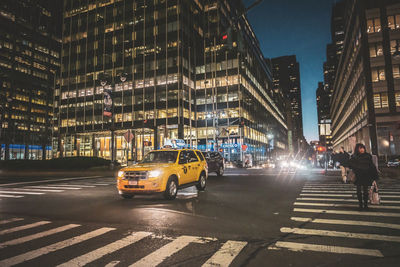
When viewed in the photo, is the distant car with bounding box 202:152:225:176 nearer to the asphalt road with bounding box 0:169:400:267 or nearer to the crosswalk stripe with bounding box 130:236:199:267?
the asphalt road with bounding box 0:169:400:267

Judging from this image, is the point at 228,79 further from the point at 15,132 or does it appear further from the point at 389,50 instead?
the point at 15,132

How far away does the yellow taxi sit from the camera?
848 cm

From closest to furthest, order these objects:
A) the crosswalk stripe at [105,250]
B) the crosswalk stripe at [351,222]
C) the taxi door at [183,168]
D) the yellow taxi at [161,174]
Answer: the crosswalk stripe at [105,250]
the crosswalk stripe at [351,222]
the yellow taxi at [161,174]
the taxi door at [183,168]

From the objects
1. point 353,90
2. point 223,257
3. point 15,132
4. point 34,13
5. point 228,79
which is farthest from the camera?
point 34,13

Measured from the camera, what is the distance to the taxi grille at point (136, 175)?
335 inches

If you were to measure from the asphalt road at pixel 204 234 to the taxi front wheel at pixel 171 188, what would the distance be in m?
0.69

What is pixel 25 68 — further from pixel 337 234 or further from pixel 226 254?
pixel 337 234

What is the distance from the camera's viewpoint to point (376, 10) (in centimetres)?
3825

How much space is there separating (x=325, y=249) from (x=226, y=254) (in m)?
1.59

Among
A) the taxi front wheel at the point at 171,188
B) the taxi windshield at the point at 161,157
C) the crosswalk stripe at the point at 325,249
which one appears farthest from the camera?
the taxi windshield at the point at 161,157

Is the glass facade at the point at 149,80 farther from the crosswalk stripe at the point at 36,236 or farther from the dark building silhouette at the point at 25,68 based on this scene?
the crosswalk stripe at the point at 36,236

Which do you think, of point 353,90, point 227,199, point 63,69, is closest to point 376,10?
point 353,90

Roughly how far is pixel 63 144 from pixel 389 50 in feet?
217

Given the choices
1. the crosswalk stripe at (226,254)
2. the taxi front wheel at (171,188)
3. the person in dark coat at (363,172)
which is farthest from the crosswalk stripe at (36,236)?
the person in dark coat at (363,172)
